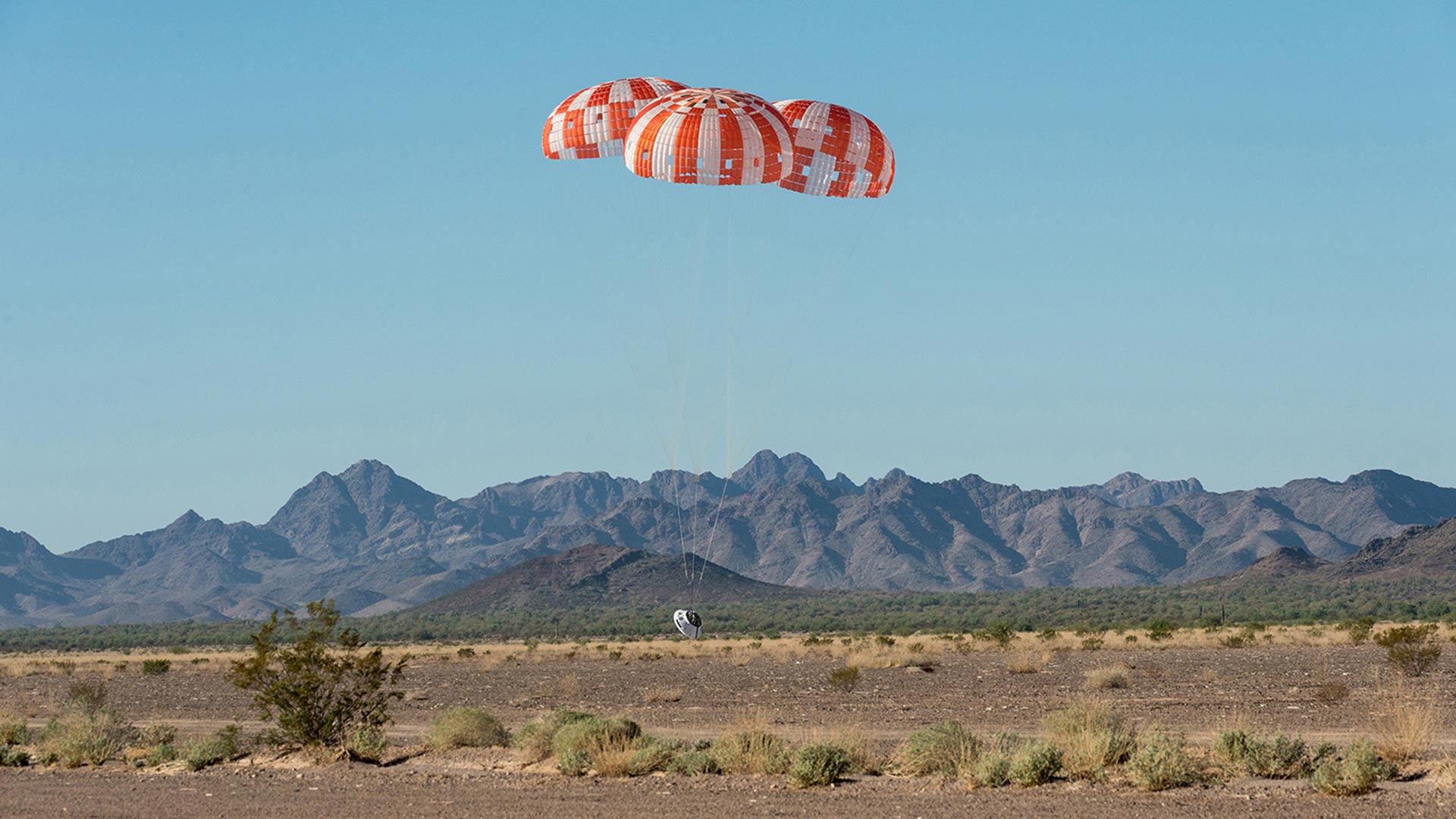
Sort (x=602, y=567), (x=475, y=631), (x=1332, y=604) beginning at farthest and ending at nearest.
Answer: (x=602, y=567)
(x=475, y=631)
(x=1332, y=604)

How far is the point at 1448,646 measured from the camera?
40688mm

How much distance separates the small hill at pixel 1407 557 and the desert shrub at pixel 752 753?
12178cm

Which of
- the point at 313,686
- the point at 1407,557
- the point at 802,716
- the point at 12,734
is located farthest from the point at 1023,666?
the point at 1407,557

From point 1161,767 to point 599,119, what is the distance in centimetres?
1768

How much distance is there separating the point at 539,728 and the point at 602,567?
148m

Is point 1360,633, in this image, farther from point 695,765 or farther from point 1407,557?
point 1407,557

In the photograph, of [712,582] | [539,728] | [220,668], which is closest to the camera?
[539,728]

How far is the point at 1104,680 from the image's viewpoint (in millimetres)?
30812

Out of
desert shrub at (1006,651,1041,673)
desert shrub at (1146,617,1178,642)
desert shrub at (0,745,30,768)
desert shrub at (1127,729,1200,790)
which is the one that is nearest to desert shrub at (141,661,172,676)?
desert shrub at (0,745,30,768)

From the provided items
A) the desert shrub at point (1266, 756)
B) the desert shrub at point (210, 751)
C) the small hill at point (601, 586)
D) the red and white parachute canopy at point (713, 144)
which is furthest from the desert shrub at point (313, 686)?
the small hill at point (601, 586)

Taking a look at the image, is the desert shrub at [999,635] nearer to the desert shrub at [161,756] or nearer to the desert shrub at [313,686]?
the desert shrub at [313,686]

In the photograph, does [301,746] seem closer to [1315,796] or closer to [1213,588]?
[1315,796]

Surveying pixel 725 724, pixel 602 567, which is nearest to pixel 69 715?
pixel 725 724

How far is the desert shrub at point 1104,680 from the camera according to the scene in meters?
30.6
